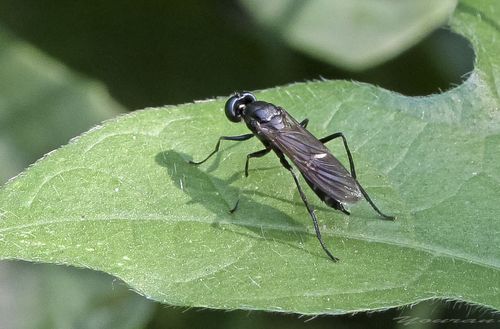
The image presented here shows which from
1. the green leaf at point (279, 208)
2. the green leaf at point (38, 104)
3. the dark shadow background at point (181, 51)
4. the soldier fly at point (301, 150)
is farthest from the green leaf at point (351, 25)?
the green leaf at point (279, 208)

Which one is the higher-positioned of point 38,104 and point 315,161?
point 38,104

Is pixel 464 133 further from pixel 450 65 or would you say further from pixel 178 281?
pixel 450 65

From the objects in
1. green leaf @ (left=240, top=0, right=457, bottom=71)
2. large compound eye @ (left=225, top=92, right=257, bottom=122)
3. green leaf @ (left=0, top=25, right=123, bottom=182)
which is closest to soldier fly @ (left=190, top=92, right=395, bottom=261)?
large compound eye @ (left=225, top=92, right=257, bottom=122)

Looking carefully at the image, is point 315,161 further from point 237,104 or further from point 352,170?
point 237,104

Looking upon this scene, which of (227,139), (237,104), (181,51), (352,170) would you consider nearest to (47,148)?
(181,51)

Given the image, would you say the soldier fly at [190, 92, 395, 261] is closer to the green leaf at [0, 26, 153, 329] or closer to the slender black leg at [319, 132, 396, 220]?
the slender black leg at [319, 132, 396, 220]

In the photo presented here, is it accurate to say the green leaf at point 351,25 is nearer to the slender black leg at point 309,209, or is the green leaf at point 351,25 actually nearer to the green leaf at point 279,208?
the green leaf at point 279,208
